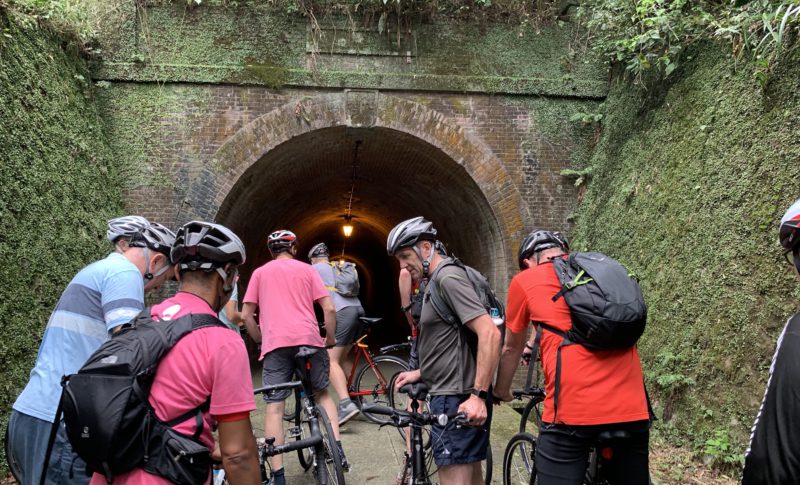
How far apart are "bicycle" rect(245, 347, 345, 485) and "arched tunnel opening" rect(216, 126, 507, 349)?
4.80 m

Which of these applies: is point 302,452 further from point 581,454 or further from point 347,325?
point 581,454

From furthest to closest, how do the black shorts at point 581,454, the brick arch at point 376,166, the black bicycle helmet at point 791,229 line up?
the brick arch at point 376,166 < the black shorts at point 581,454 < the black bicycle helmet at point 791,229

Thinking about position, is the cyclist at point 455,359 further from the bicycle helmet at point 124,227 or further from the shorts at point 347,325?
the shorts at point 347,325

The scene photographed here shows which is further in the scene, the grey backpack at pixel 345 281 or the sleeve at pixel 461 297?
the grey backpack at pixel 345 281

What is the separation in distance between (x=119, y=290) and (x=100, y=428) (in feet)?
4.31

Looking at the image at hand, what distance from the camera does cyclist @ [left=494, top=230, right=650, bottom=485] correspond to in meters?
2.68

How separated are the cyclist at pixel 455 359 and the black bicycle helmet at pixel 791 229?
4.93 ft

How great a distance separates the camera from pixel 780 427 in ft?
5.02

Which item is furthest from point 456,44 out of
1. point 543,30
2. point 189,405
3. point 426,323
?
point 189,405

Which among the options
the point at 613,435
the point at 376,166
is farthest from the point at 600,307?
the point at 376,166

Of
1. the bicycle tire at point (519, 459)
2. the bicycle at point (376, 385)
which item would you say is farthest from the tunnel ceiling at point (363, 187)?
the bicycle tire at point (519, 459)

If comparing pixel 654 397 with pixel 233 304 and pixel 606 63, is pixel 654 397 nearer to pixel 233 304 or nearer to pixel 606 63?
pixel 233 304

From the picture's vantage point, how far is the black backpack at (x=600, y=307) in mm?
2605

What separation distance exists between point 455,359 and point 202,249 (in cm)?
165
